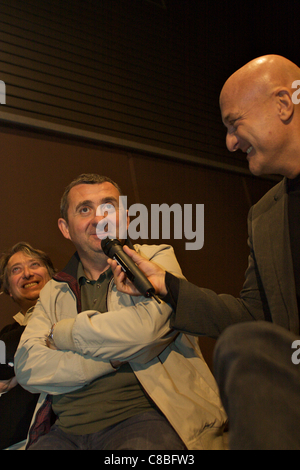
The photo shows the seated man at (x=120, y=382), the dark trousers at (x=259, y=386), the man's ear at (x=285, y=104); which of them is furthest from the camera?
the man's ear at (x=285, y=104)

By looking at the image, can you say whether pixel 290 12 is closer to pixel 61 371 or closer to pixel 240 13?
pixel 240 13

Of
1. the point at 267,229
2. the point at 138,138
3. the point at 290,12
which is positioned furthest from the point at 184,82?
the point at 267,229

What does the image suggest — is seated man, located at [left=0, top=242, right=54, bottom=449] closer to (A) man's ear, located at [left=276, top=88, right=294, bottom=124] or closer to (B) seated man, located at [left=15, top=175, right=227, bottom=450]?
(B) seated man, located at [left=15, top=175, right=227, bottom=450]

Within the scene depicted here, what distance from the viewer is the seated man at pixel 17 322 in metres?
2.02

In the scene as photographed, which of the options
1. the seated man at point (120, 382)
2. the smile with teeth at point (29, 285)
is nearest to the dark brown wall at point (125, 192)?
the smile with teeth at point (29, 285)

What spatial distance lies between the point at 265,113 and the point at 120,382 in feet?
4.35

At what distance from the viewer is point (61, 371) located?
5.04 feet

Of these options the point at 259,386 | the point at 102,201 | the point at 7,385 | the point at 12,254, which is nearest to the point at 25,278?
→ the point at 12,254

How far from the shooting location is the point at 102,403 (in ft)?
5.03

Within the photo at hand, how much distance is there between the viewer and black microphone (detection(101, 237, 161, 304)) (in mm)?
1436

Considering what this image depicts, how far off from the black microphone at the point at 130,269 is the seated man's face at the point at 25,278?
112 centimetres

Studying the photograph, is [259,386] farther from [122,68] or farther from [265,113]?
[122,68]

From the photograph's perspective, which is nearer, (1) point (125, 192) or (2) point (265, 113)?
(2) point (265, 113)

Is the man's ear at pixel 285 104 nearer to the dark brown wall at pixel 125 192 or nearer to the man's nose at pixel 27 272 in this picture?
the man's nose at pixel 27 272
